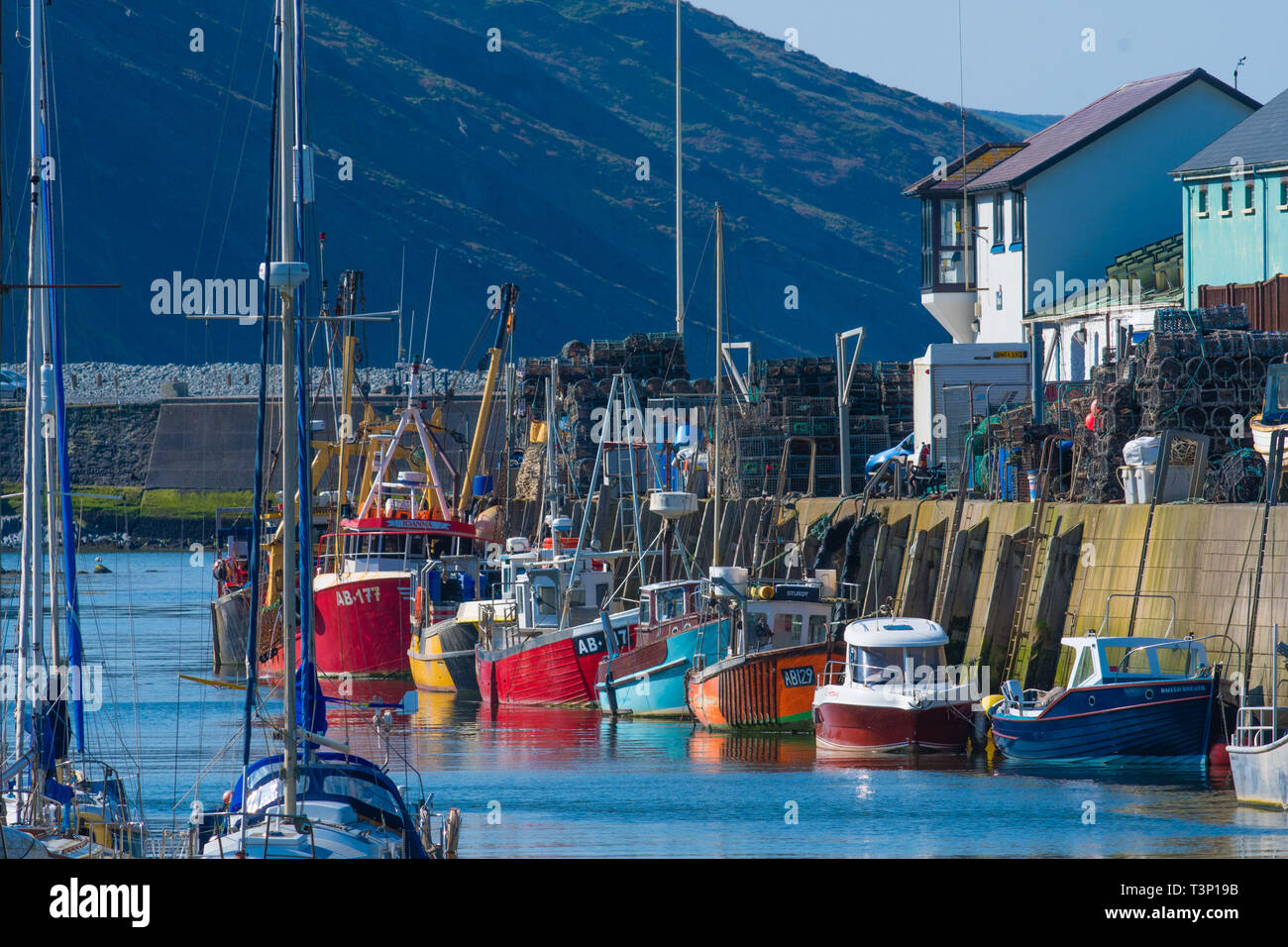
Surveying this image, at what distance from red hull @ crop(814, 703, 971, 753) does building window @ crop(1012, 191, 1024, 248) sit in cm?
2763

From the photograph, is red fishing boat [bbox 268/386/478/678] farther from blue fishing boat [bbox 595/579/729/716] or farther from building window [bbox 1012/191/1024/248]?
building window [bbox 1012/191/1024/248]

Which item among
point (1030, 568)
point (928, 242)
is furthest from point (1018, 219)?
point (1030, 568)

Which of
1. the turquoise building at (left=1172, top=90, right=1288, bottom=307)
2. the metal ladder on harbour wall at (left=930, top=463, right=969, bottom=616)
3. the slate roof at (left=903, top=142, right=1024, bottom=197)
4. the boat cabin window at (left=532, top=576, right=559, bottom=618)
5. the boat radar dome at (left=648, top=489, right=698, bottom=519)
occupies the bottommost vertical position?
the boat cabin window at (left=532, top=576, right=559, bottom=618)

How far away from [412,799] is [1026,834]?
24.4ft

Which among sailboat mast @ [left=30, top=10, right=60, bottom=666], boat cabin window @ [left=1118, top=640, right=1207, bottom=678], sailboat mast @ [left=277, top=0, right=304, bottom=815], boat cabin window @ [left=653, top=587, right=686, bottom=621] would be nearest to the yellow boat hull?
boat cabin window @ [left=653, top=587, right=686, bottom=621]

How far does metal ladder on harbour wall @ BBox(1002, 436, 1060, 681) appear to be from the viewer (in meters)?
30.8

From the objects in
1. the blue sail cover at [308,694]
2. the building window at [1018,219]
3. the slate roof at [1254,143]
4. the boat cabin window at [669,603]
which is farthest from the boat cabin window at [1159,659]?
the building window at [1018,219]

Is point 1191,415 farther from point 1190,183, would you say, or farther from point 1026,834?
point 1190,183

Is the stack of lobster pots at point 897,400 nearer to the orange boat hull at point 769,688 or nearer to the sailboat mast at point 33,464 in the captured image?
the orange boat hull at point 769,688

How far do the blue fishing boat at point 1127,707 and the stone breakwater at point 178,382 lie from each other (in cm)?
9406

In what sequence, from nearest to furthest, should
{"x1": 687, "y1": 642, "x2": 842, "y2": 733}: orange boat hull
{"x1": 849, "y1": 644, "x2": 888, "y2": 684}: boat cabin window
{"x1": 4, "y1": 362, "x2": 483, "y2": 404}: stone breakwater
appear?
{"x1": 849, "y1": 644, "x2": 888, "y2": 684}: boat cabin window → {"x1": 687, "y1": 642, "x2": 842, "y2": 733}: orange boat hull → {"x1": 4, "y1": 362, "x2": 483, "y2": 404}: stone breakwater

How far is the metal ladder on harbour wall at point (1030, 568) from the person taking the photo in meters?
30.8

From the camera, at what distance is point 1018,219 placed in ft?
183
